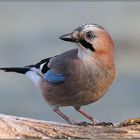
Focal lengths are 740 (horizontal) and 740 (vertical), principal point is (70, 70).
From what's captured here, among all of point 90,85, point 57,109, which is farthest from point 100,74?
point 57,109

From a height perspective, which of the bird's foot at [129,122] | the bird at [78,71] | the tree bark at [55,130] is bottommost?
the tree bark at [55,130]

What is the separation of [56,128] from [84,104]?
222 mm

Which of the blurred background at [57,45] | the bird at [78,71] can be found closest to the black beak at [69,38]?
the bird at [78,71]

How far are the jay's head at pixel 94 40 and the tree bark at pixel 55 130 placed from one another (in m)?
0.26

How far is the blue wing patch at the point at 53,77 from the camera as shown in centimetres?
278

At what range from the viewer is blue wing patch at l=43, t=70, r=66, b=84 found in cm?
278

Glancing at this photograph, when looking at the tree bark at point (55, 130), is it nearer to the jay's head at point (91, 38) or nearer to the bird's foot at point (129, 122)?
the bird's foot at point (129, 122)

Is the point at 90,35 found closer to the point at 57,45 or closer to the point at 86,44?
the point at 86,44

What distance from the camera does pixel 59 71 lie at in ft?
9.21

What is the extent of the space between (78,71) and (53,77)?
0.12 meters

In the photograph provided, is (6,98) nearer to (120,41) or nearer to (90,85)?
(90,85)

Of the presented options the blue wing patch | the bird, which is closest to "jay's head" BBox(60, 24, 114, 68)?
the bird

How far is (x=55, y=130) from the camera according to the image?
2.52 metres

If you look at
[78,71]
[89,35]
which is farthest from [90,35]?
[78,71]
